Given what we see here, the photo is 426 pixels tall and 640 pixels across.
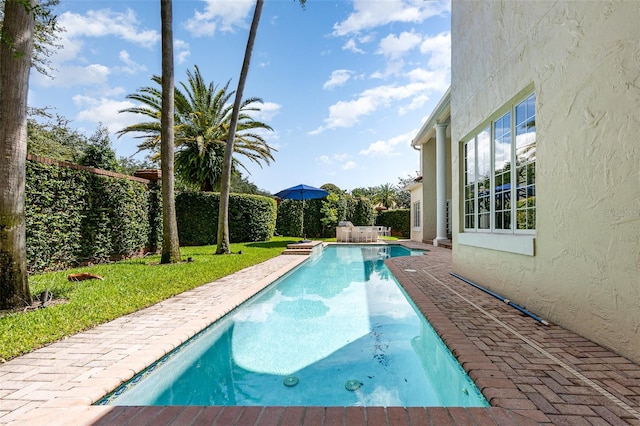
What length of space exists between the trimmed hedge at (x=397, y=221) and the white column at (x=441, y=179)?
11.0 meters

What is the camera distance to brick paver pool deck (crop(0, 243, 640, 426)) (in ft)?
7.23

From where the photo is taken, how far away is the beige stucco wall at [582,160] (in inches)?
119

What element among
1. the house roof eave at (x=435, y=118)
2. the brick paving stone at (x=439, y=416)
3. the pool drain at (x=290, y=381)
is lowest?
the pool drain at (x=290, y=381)

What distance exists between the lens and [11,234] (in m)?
4.61

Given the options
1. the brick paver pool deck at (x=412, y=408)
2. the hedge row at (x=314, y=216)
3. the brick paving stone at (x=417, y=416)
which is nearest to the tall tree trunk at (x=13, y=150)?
the brick paver pool deck at (x=412, y=408)

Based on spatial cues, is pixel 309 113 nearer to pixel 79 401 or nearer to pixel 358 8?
pixel 358 8

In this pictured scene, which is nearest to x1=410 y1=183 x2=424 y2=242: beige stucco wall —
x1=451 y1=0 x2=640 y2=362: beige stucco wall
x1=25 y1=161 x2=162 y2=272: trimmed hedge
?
x1=451 y1=0 x2=640 y2=362: beige stucco wall

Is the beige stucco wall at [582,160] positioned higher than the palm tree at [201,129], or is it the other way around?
the palm tree at [201,129]

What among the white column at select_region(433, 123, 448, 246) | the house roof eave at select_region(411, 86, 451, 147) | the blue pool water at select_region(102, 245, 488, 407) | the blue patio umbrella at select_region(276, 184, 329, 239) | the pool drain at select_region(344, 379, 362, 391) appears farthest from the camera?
the blue patio umbrella at select_region(276, 184, 329, 239)

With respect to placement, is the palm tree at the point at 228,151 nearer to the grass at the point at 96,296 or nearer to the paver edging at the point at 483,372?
the grass at the point at 96,296

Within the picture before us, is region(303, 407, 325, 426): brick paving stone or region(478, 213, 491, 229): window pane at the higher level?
region(478, 213, 491, 229): window pane

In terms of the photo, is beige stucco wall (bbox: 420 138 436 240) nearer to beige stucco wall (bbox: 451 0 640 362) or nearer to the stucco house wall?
the stucco house wall

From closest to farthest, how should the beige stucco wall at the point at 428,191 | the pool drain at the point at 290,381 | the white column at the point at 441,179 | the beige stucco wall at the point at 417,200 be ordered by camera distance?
the pool drain at the point at 290,381 → the white column at the point at 441,179 → the beige stucco wall at the point at 428,191 → the beige stucco wall at the point at 417,200

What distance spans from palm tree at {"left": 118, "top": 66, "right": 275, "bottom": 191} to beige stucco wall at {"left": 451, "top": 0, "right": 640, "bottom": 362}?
49.1 ft
